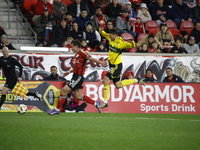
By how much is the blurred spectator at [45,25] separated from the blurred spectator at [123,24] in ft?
9.38

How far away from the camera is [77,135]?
7578 mm

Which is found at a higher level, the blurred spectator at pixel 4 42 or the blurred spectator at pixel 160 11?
the blurred spectator at pixel 160 11

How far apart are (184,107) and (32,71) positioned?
5720mm

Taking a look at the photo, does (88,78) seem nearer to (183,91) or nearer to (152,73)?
(152,73)

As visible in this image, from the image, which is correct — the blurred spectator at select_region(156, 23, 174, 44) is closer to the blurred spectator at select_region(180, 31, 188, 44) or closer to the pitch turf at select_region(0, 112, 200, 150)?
the blurred spectator at select_region(180, 31, 188, 44)

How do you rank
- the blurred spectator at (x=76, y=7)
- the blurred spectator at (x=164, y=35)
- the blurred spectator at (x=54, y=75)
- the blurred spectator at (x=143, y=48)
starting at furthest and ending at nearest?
1. the blurred spectator at (x=76, y=7)
2. the blurred spectator at (x=164, y=35)
3. the blurred spectator at (x=143, y=48)
4. the blurred spectator at (x=54, y=75)

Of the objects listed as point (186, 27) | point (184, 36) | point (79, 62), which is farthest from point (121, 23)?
point (79, 62)

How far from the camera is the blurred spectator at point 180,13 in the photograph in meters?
21.0

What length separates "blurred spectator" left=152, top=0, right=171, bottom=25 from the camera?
2078cm

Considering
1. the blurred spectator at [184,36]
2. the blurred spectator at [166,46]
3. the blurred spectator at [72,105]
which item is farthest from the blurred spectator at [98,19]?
the blurred spectator at [72,105]

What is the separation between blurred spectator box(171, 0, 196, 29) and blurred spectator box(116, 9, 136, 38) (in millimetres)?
2904

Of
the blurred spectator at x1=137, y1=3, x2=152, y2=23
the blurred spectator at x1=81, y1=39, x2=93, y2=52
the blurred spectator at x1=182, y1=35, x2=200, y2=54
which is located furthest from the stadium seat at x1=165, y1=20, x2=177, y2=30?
the blurred spectator at x1=81, y1=39, x2=93, y2=52

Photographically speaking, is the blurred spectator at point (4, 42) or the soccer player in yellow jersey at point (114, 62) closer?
the soccer player in yellow jersey at point (114, 62)

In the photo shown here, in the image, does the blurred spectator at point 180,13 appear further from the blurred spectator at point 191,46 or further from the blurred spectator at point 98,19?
the blurred spectator at point 98,19
